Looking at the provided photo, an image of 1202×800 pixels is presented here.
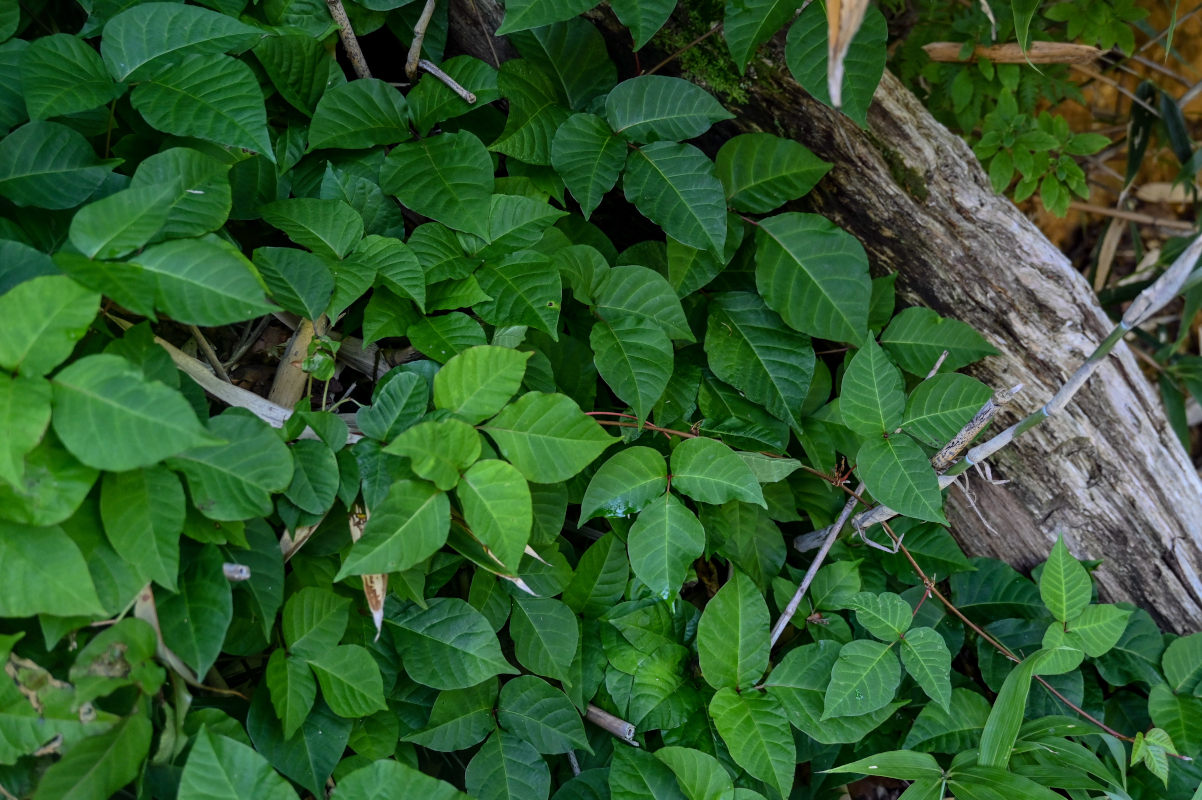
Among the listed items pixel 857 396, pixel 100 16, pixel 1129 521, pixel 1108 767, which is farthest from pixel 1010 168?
pixel 100 16

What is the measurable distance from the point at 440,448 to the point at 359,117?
63 centimetres

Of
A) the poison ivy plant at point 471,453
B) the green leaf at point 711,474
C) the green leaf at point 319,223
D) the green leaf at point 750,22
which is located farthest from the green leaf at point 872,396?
the green leaf at point 319,223

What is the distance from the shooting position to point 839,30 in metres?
0.96

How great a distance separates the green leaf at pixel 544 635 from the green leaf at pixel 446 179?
610mm

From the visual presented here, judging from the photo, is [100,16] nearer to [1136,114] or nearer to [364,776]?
[364,776]

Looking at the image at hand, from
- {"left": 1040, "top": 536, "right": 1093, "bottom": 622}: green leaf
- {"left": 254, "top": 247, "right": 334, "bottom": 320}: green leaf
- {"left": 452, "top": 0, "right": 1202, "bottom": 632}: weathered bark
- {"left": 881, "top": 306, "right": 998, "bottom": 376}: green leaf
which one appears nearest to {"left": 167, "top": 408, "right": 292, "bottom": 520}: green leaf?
{"left": 254, "top": 247, "right": 334, "bottom": 320}: green leaf

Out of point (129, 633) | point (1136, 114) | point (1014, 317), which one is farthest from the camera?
point (1136, 114)

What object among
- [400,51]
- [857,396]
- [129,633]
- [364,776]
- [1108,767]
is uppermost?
[400,51]

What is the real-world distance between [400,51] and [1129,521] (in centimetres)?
182

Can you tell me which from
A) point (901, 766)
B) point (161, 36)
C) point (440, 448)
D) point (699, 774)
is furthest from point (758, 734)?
point (161, 36)

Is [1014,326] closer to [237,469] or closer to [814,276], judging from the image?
[814,276]

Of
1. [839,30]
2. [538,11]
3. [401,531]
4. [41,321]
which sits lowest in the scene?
[401,531]

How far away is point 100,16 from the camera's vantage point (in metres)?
1.27

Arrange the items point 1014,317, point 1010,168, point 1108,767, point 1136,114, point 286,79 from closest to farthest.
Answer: point 286,79 → point 1108,767 → point 1014,317 → point 1010,168 → point 1136,114
